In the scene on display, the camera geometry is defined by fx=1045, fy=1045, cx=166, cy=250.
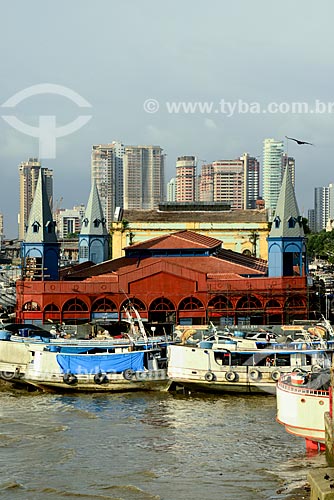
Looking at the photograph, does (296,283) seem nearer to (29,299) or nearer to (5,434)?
(29,299)

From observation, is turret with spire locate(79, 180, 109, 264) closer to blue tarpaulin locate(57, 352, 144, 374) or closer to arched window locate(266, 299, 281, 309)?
arched window locate(266, 299, 281, 309)

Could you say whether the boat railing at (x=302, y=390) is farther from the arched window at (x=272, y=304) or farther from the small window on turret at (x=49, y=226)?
the small window on turret at (x=49, y=226)

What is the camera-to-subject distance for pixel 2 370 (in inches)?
2199

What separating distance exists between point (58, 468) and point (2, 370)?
1882 centimetres

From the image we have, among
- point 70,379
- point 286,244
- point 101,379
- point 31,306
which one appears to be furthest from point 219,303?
point 70,379

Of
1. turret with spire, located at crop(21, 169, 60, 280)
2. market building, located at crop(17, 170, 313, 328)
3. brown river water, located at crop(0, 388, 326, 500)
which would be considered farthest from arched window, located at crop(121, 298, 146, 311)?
brown river water, located at crop(0, 388, 326, 500)

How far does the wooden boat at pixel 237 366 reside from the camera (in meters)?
51.1

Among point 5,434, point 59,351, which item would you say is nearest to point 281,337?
point 59,351

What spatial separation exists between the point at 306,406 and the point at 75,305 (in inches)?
1406

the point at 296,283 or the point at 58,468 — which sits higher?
the point at 296,283

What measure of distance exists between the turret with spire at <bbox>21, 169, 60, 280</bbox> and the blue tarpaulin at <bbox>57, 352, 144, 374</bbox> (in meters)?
18.9

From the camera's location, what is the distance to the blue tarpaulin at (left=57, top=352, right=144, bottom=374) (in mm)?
53094

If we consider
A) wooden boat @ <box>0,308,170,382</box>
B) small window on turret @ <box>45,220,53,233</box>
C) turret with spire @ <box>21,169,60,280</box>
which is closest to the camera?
wooden boat @ <box>0,308,170,382</box>

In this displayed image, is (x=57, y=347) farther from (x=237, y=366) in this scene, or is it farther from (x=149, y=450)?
(x=149, y=450)
